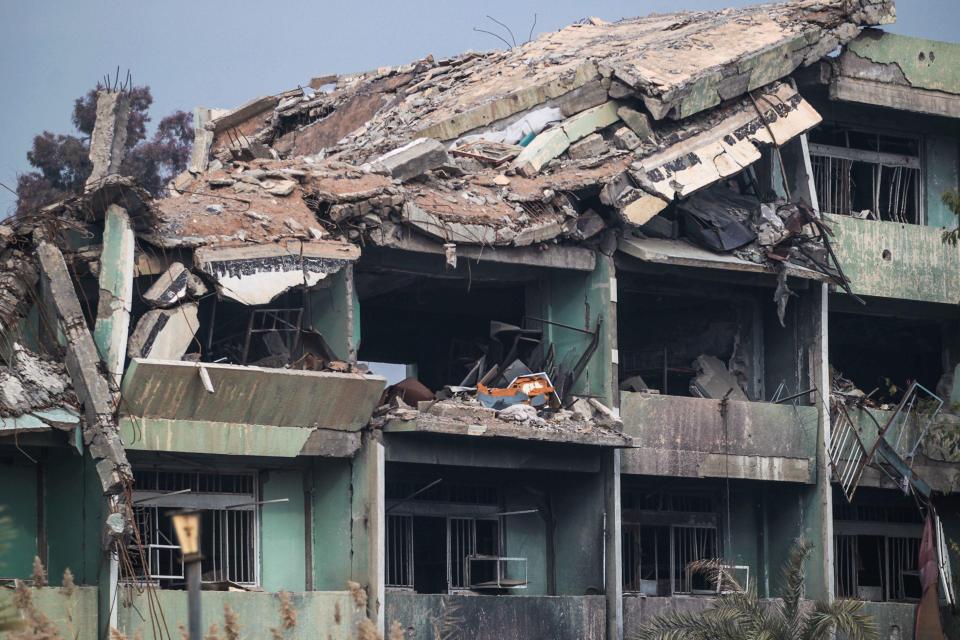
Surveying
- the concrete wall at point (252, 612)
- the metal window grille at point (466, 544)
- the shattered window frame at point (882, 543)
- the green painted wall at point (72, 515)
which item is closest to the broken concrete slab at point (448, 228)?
the metal window grille at point (466, 544)

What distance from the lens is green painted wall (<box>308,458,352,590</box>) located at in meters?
18.1

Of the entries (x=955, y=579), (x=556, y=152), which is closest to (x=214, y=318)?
(x=556, y=152)

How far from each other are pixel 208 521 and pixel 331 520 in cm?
141

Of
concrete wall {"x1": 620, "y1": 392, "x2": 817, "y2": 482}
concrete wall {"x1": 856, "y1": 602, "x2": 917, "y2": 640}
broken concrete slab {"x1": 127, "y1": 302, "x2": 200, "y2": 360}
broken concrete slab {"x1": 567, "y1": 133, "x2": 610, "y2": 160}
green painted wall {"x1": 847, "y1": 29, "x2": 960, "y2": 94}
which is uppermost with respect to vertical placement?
green painted wall {"x1": 847, "y1": 29, "x2": 960, "y2": 94}

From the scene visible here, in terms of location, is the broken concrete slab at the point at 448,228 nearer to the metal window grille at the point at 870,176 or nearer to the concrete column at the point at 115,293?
the concrete column at the point at 115,293

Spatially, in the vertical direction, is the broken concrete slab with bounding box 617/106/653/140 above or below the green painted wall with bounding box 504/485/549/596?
above

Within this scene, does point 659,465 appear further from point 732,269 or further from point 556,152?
point 556,152

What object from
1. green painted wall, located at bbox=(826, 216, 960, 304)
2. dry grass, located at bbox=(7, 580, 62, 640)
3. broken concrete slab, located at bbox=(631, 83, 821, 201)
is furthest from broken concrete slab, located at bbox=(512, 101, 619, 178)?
dry grass, located at bbox=(7, 580, 62, 640)

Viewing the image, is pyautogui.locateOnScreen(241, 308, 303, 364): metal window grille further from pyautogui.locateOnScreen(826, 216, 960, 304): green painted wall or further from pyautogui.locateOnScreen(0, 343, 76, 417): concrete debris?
pyautogui.locateOnScreen(826, 216, 960, 304): green painted wall

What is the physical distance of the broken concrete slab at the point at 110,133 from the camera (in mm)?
17984

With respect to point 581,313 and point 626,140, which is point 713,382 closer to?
point 581,313

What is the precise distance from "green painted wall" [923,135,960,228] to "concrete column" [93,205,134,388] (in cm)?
1308

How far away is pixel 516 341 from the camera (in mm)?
20484

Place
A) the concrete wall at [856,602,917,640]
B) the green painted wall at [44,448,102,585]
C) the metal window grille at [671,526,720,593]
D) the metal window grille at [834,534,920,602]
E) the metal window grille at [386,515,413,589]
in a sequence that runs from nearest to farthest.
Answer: the green painted wall at [44,448,102,585] → the metal window grille at [386,515,413,589] → the concrete wall at [856,602,917,640] → the metal window grille at [671,526,720,593] → the metal window grille at [834,534,920,602]
